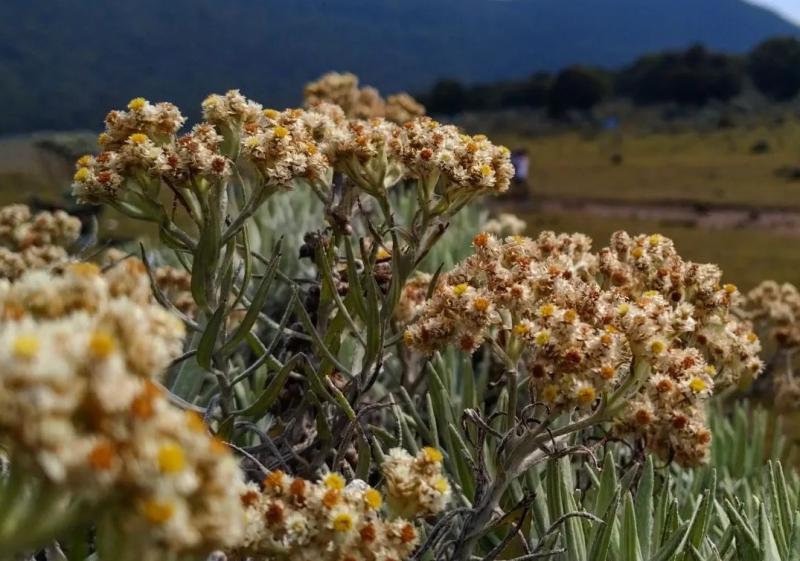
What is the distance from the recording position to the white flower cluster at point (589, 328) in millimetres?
1358

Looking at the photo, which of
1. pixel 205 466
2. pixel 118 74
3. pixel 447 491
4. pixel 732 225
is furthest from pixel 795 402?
pixel 118 74

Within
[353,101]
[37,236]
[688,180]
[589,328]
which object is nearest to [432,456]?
[589,328]

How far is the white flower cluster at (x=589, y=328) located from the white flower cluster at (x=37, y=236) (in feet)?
Result: 6.70

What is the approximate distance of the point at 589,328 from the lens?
1.39 meters

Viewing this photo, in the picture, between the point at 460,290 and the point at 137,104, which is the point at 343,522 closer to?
the point at 460,290

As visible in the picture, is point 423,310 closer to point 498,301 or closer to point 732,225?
point 498,301

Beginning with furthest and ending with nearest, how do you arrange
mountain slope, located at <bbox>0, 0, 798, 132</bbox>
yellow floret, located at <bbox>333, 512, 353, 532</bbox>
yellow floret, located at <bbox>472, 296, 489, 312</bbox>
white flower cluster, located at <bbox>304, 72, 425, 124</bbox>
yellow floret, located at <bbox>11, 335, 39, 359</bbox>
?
mountain slope, located at <bbox>0, 0, 798, 132</bbox> → white flower cluster, located at <bbox>304, 72, 425, 124</bbox> → yellow floret, located at <bbox>472, 296, 489, 312</bbox> → yellow floret, located at <bbox>333, 512, 353, 532</bbox> → yellow floret, located at <bbox>11, 335, 39, 359</bbox>

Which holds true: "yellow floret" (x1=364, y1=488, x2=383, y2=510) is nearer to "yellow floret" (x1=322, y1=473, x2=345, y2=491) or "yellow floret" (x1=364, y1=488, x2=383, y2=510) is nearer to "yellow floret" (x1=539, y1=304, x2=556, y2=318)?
"yellow floret" (x1=322, y1=473, x2=345, y2=491)

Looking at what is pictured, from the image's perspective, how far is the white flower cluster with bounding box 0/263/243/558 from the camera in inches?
25.6

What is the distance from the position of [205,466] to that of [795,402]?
3789 millimetres

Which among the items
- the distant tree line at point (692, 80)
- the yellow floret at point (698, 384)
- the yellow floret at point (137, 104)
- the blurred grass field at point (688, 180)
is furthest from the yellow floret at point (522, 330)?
the distant tree line at point (692, 80)

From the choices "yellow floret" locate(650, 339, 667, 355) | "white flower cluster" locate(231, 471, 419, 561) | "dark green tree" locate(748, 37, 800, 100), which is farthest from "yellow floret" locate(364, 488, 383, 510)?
"dark green tree" locate(748, 37, 800, 100)

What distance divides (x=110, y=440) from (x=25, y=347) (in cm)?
10

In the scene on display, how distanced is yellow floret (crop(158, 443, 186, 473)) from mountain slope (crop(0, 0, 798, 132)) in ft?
265
